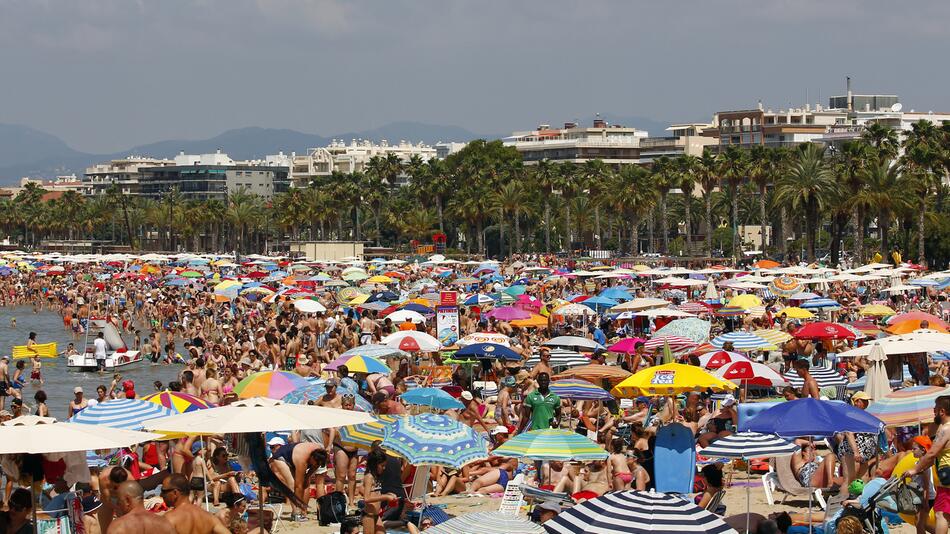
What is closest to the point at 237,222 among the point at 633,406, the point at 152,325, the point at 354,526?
the point at 152,325

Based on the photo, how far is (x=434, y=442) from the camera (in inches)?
437

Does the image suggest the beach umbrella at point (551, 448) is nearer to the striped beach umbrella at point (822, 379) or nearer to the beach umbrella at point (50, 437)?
the beach umbrella at point (50, 437)

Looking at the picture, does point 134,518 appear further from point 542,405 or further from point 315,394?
point 315,394

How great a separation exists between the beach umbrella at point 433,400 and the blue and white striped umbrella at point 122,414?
3410 millimetres

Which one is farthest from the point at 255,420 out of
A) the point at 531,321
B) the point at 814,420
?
the point at 531,321

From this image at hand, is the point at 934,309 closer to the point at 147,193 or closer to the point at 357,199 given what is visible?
the point at 357,199

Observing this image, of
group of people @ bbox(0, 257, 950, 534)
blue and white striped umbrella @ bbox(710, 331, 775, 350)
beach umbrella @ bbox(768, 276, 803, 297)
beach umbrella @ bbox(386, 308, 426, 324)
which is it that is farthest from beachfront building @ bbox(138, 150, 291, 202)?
blue and white striped umbrella @ bbox(710, 331, 775, 350)

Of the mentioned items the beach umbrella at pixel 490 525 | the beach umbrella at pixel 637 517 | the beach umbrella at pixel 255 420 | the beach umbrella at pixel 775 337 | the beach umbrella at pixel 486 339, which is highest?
the beach umbrella at pixel 255 420

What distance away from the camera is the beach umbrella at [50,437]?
865 centimetres

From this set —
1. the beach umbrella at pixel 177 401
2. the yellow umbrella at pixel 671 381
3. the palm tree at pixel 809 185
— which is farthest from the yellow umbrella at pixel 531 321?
the palm tree at pixel 809 185

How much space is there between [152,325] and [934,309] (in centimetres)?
2314

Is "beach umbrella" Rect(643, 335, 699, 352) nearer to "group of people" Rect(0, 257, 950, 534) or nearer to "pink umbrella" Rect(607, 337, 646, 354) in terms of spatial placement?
"group of people" Rect(0, 257, 950, 534)

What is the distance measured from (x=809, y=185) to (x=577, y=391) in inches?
1565

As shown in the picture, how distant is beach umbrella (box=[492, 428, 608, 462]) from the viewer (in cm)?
1085
